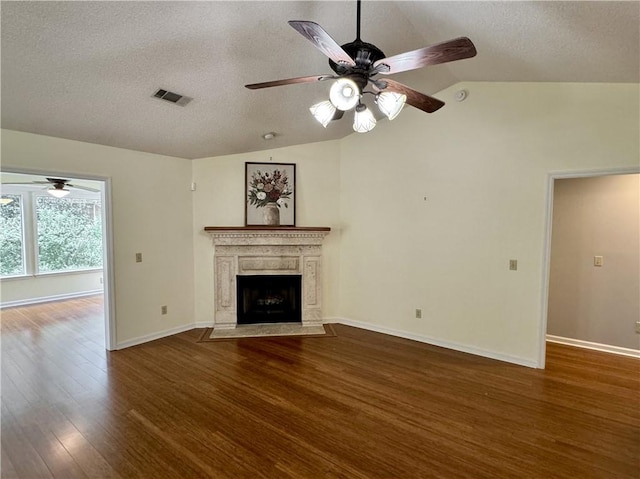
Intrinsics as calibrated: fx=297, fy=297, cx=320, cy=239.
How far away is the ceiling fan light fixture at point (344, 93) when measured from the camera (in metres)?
1.72

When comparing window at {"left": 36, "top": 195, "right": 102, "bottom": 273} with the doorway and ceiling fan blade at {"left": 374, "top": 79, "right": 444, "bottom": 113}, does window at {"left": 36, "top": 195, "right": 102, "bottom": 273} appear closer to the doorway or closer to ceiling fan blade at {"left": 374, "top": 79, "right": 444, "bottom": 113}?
the doorway

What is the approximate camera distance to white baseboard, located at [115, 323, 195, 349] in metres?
3.66

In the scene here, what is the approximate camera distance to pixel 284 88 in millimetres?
2887

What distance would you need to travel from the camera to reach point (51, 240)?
615cm

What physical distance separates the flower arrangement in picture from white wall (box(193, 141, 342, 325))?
0.15m

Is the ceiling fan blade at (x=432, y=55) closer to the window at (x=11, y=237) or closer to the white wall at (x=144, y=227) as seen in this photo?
the white wall at (x=144, y=227)

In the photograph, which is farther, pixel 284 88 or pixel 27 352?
pixel 27 352

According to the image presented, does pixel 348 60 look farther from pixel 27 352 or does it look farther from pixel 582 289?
pixel 27 352

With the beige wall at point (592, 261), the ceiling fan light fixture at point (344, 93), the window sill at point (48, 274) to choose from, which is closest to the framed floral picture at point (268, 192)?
the ceiling fan light fixture at point (344, 93)

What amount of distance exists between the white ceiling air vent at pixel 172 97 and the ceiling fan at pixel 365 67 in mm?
1319

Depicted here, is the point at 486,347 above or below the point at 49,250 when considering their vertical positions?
below

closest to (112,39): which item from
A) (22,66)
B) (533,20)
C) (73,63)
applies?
(73,63)

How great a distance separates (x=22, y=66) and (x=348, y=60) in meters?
2.30

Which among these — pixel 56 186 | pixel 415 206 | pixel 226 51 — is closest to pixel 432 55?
pixel 226 51
